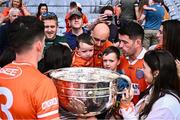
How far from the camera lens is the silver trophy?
6.86ft

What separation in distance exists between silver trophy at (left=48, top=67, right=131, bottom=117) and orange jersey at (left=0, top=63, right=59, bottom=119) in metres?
0.09

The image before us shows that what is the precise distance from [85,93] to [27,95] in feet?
1.04

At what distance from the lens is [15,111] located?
206cm

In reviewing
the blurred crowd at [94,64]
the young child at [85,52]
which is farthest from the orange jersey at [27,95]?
the young child at [85,52]

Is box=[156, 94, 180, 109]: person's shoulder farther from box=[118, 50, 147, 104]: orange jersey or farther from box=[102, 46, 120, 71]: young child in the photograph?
box=[102, 46, 120, 71]: young child

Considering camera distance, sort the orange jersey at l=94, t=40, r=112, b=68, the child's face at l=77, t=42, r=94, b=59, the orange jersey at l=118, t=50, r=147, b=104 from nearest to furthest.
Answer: the orange jersey at l=118, t=50, r=147, b=104
the child's face at l=77, t=42, r=94, b=59
the orange jersey at l=94, t=40, r=112, b=68

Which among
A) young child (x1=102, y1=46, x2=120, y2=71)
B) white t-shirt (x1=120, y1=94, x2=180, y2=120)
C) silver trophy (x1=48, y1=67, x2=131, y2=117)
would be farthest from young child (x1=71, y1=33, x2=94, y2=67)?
silver trophy (x1=48, y1=67, x2=131, y2=117)

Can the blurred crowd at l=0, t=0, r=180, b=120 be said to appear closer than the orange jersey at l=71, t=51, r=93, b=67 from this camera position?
Yes

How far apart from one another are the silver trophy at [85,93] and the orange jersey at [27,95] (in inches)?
Result: 3.7

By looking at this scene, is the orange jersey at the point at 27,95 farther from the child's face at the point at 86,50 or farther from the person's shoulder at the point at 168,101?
the child's face at the point at 86,50

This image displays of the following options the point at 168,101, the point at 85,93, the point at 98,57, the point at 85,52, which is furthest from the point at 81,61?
the point at 85,93

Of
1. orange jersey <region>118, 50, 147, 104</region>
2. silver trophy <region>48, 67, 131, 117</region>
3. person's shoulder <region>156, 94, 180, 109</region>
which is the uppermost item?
silver trophy <region>48, 67, 131, 117</region>

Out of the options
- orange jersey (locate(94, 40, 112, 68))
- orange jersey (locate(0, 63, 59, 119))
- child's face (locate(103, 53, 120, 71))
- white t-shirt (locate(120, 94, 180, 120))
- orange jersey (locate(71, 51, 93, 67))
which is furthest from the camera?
orange jersey (locate(94, 40, 112, 68))

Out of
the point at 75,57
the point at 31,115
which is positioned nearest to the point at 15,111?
the point at 31,115
